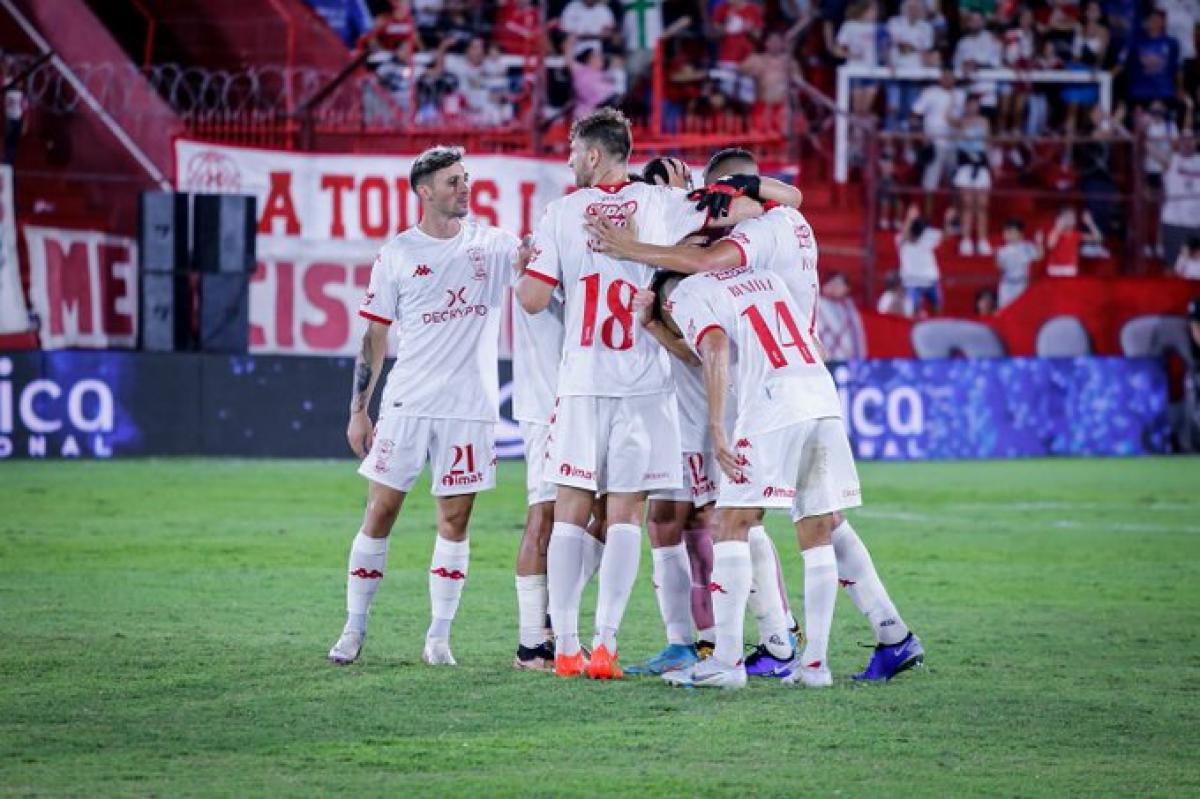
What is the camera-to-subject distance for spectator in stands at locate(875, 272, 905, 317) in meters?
22.6

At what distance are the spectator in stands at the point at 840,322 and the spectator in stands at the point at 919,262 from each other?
1360 millimetres

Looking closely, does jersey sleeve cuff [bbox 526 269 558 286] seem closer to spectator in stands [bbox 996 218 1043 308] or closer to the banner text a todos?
the banner text a todos

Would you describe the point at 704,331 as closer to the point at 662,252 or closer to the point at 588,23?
the point at 662,252

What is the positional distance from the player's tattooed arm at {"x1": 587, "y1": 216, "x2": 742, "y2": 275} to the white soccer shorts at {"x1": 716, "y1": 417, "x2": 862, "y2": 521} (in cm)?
72

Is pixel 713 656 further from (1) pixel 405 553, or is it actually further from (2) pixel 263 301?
(2) pixel 263 301

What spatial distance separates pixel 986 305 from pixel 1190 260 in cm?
284

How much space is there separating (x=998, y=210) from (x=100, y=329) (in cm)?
1140

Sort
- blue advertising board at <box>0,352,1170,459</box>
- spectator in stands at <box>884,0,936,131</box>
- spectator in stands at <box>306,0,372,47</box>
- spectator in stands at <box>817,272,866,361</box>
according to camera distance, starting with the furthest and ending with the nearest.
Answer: spectator in stands at <box>884,0,936,131</box>, spectator in stands at <box>306,0,372,47</box>, spectator in stands at <box>817,272,866,361</box>, blue advertising board at <box>0,352,1170,459</box>

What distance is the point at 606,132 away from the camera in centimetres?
847

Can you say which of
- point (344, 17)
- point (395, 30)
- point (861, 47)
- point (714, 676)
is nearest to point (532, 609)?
point (714, 676)

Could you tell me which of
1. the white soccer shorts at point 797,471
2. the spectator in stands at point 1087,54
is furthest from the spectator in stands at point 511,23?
the white soccer shorts at point 797,471

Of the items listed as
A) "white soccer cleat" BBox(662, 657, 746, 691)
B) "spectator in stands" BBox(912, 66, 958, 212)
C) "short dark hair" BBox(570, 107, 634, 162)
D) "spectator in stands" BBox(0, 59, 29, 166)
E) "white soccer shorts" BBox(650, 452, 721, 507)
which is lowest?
"white soccer cleat" BBox(662, 657, 746, 691)

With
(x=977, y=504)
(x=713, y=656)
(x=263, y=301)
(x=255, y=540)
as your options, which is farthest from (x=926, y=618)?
(x=263, y=301)

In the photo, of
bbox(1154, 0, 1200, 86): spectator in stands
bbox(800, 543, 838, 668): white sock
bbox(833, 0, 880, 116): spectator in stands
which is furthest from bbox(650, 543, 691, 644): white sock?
bbox(1154, 0, 1200, 86): spectator in stands
